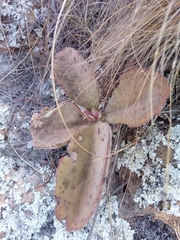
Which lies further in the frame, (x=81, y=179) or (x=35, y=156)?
(x=35, y=156)

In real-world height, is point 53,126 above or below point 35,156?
above

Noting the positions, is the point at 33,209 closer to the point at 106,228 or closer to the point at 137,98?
the point at 106,228

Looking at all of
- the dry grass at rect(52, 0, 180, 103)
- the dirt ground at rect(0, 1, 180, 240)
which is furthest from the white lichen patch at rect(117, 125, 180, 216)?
the dry grass at rect(52, 0, 180, 103)

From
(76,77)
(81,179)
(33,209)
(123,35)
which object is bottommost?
(33,209)

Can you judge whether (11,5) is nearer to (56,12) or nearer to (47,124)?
(56,12)

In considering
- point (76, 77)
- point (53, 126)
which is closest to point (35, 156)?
point (53, 126)

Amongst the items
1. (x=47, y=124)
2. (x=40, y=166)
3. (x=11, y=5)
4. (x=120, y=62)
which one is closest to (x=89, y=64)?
(x=120, y=62)

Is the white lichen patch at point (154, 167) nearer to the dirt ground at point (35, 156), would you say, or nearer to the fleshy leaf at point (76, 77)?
the dirt ground at point (35, 156)
